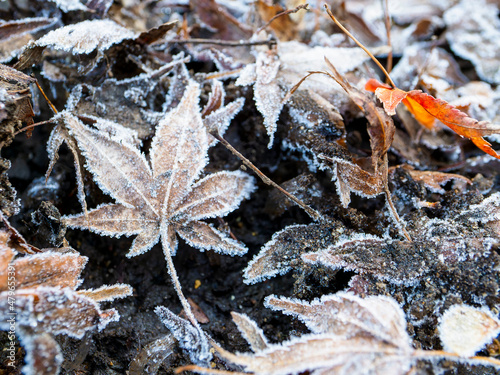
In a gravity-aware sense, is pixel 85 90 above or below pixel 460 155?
above

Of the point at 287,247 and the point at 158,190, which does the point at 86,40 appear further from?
the point at 287,247

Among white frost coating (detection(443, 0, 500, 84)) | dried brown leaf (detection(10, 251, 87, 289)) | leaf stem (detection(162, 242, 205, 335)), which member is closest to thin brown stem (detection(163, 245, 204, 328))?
leaf stem (detection(162, 242, 205, 335))

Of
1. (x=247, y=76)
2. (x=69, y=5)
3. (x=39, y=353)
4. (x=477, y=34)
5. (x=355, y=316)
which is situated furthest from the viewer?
(x=477, y=34)

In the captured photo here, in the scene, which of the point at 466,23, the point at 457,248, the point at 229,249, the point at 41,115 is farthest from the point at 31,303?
the point at 466,23

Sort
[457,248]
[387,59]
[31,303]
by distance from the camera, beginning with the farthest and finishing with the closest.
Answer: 1. [387,59]
2. [457,248]
3. [31,303]

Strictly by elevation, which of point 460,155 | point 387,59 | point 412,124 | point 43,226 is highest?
point 43,226

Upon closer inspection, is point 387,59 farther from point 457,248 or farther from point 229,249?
point 229,249

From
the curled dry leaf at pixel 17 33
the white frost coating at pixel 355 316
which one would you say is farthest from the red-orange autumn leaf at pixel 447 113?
the curled dry leaf at pixel 17 33

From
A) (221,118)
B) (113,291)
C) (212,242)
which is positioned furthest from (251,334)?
(221,118)
